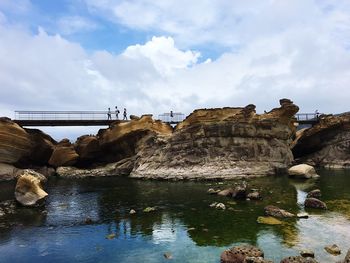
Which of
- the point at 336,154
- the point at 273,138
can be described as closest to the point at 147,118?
the point at 273,138

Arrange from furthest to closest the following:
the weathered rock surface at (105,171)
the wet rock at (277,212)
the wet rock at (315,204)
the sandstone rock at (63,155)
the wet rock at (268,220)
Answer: the sandstone rock at (63,155) < the weathered rock surface at (105,171) < the wet rock at (315,204) < the wet rock at (277,212) < the wet rock at (268,220)

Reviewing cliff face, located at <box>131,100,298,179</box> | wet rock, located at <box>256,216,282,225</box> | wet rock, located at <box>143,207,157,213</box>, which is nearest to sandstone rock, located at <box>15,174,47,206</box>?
wet rock, located at <box>143,207,157,213</box>

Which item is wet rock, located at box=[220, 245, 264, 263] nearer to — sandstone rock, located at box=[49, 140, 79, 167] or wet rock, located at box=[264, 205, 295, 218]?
wet rock, located at box=[264, 205, 295, 218]

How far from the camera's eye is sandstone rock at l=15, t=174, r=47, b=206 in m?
36.4

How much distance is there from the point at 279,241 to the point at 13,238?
17882mm

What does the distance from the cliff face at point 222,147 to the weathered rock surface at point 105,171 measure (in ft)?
17.8

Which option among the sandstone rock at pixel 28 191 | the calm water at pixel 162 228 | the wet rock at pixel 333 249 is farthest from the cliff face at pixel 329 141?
the sandstone rock at pixel 28 191

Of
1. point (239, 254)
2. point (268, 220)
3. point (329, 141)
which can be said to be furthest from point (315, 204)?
point (329, 141)

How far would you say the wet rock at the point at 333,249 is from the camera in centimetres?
2061

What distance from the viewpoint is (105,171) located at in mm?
66000

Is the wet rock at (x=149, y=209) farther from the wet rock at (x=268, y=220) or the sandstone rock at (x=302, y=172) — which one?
the sandstone rock at (x=302, y=172)

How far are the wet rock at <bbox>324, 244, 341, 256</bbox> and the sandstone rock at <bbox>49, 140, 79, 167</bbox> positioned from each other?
188 feet

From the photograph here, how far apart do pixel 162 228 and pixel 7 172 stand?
43.9 meters

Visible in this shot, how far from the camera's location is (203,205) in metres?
34.7
